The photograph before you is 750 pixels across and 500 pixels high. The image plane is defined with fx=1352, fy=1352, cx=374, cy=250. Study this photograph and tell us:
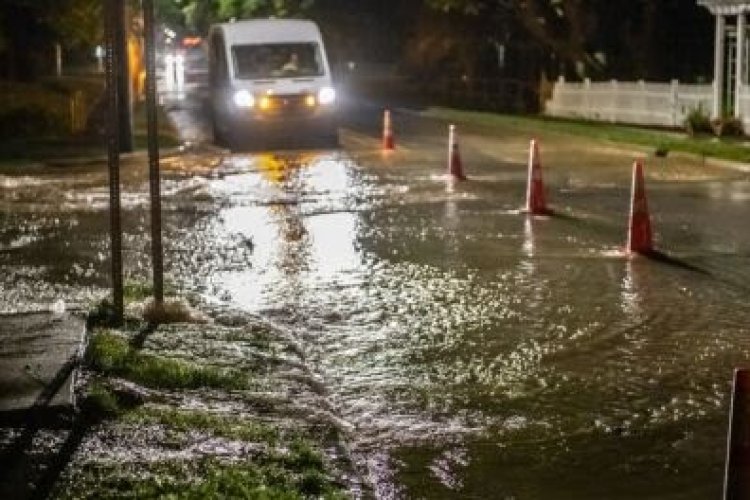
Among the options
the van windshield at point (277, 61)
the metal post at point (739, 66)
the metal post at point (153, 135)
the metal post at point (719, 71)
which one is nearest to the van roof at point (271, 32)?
the van windshield at point (277, 61)

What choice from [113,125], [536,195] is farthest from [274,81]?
[113,125]

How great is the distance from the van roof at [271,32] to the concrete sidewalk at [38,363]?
20.3 meters

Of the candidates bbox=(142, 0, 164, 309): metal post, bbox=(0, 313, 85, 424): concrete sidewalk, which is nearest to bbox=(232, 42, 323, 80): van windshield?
bbox=(142, 0, 164, 309): metal post

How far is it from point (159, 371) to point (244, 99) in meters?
21.0

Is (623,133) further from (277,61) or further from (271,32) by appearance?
(271,32)

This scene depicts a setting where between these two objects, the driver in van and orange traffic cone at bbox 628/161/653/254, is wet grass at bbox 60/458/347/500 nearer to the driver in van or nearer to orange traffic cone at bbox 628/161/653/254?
orange traffic cone at bbox 628/161/653/254

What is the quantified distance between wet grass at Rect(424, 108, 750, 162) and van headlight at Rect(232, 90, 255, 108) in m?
7.46

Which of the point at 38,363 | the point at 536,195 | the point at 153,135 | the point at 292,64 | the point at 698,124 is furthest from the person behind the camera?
the point at 698,124

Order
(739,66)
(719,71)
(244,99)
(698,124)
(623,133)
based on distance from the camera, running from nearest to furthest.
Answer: (244,99) → (698,124) → (739,66) → (623,133) → (719,71)

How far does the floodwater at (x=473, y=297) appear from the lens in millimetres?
7008

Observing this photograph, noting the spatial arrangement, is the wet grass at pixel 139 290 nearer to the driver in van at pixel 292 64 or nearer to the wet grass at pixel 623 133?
the wet grass at pixel 623 133

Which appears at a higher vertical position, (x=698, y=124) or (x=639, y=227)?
(x=698, y=124)

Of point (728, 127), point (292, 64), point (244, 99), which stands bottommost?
point (728, 127)

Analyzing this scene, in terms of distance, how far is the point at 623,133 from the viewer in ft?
99.4
